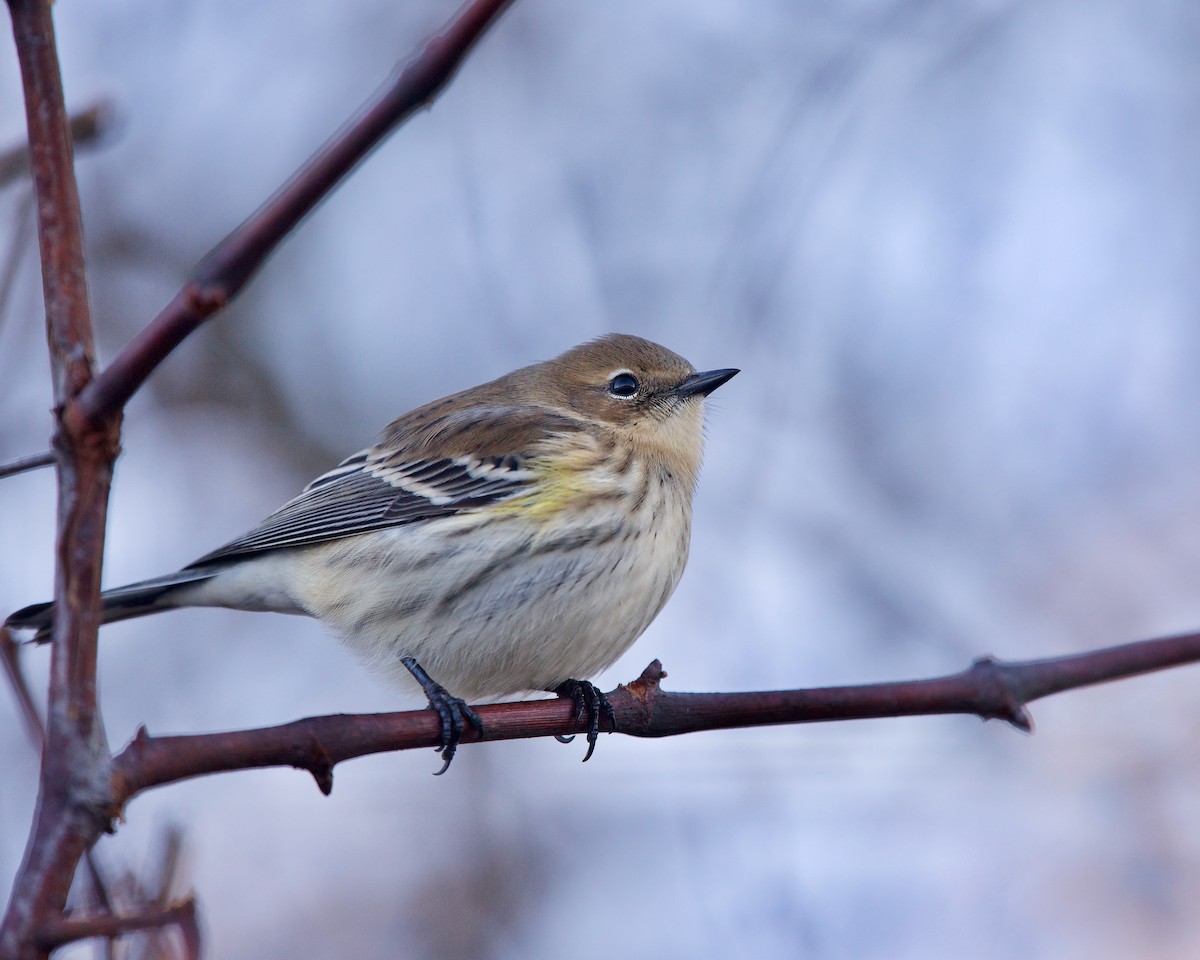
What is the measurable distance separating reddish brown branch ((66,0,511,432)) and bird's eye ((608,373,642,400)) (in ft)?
13.4

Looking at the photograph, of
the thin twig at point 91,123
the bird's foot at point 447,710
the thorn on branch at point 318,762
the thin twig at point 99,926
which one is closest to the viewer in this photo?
the thin twig at point 99,926

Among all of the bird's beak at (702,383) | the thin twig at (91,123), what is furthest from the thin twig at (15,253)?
the bird's beak at (702,383)

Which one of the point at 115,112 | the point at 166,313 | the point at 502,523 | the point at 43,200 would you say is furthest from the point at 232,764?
the point at 502,523

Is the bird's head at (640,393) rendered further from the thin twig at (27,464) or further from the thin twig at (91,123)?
the thin twig at (27,464)

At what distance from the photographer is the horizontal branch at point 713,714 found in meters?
1.95

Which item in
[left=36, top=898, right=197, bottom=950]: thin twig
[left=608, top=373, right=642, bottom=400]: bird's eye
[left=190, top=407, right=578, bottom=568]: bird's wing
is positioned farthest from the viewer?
[left=608, top=373, right=642, bottom=400]: bird's eye

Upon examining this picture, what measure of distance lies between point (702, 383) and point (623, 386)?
15.8 inches

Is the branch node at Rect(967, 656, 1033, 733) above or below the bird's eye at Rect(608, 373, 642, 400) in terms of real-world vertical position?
below

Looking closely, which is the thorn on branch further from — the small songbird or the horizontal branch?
the small songbird

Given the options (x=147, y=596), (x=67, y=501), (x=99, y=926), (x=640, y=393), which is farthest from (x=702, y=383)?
(x=99, y=926)

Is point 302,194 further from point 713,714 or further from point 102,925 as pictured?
point 713,714

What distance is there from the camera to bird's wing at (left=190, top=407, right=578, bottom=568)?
505cm

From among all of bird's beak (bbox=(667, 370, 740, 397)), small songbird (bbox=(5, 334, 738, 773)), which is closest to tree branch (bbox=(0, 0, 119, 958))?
small songbird (bbox=(5, 334, 738, 773))

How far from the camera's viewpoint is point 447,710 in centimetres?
380
